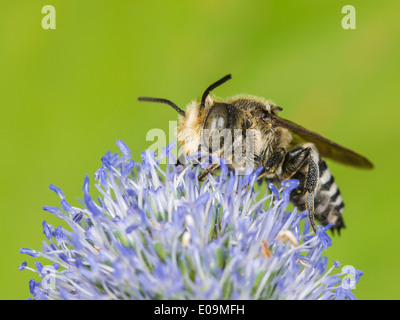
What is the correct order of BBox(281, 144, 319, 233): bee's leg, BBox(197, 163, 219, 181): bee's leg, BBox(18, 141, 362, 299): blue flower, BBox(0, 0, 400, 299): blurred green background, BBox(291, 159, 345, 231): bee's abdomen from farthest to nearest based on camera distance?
1. BBox(0, 0, 400, 299): blurred green background
2. BBox(291, 159, 345, 231): bee's abdomen
3. BBox(281, 144, 319, 233): bee's leg
4. BBox(197, 163, 219, 181): bee's leg
5. BBox(18, 141, 362, 299): blue flower

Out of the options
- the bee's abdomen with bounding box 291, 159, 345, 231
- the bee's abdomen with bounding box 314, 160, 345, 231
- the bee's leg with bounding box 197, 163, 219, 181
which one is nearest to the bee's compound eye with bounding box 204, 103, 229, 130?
the bee's leg with bounding box 197, 163, 219, 181

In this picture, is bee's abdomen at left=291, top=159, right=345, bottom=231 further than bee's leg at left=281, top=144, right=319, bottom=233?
Yes

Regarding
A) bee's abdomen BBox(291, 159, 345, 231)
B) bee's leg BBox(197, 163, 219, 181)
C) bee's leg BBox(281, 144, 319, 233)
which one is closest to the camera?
bee's leg BBox(197, 163, 219, 181)

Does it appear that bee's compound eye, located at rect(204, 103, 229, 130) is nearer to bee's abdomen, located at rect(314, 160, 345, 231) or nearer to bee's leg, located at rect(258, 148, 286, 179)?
bee's leg, located at rect(258, 148, 286, 179)

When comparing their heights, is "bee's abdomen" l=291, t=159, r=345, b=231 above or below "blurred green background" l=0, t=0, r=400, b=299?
below

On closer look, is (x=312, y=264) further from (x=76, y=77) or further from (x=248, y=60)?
(x=76, y=77)

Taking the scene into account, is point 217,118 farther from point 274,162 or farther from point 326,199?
point 326,199
